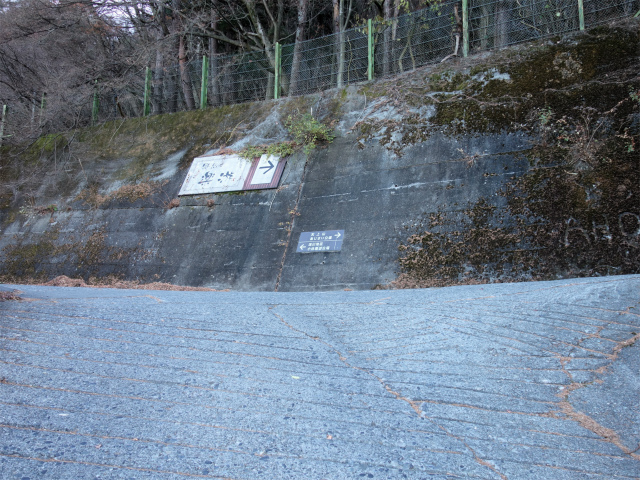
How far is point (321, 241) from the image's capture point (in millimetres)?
7168

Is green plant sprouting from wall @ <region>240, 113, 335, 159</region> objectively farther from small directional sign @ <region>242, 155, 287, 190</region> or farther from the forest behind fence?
the forest behind fence

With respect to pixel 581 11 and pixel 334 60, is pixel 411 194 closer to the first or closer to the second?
pixel 581 11

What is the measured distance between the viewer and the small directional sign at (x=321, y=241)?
704 centimetres

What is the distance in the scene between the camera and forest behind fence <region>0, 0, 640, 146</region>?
802 cm

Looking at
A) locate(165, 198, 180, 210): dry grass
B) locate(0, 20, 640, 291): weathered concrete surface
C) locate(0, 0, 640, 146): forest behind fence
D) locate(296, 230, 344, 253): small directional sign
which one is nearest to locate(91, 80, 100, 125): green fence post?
locate(0, 0, 640, 146): forest behind fence

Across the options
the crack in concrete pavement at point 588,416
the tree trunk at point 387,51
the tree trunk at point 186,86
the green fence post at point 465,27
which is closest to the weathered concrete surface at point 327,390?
the crack in concrete pavement at point 588,416

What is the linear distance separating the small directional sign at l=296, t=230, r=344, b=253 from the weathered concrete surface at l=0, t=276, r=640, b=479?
2917 millimetres

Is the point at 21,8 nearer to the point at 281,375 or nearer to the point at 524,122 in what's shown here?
the point at 524,122

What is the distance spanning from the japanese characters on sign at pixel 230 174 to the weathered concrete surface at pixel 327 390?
477 cm

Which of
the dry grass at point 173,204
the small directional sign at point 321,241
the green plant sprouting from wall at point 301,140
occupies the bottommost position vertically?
the small directional sign at point 321,241

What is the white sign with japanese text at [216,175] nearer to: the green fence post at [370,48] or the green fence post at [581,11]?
the green fence post at [370,48]

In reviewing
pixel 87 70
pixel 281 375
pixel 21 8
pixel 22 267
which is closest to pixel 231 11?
pixel 87 70

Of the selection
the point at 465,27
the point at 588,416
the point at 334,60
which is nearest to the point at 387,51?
the point at 334,60

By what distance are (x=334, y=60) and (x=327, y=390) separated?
8.89 metres
